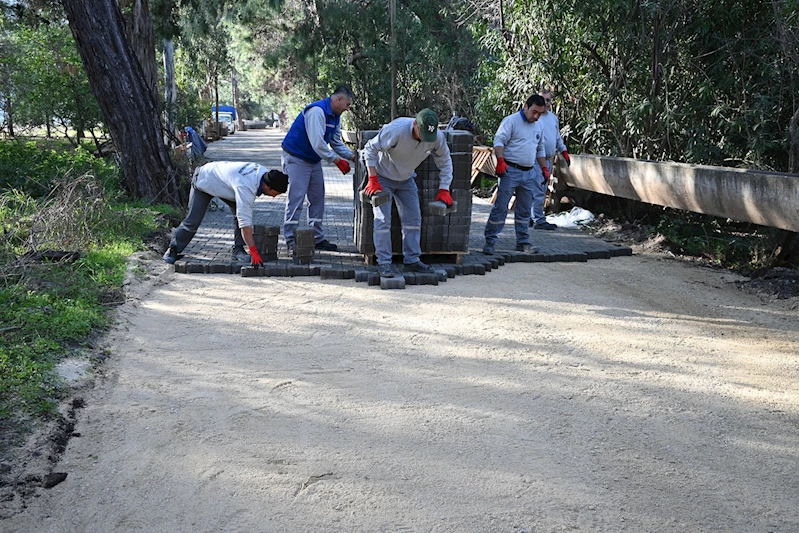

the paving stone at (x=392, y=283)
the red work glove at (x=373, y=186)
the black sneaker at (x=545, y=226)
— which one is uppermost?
the red work glove at (x=373, y=186)

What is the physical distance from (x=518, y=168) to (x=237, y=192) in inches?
130

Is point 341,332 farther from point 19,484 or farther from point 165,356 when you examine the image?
point 19,484

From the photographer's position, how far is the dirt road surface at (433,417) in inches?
134

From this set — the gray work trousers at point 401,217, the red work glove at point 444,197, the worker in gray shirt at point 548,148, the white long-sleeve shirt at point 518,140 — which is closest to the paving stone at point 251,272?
the gray work trousers at point 401,217

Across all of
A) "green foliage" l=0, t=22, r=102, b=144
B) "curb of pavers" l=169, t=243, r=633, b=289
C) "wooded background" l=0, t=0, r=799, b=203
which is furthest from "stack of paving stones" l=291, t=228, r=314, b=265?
"green foliage" l=0, t=22, r=102, b=144

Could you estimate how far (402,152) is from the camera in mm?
7492

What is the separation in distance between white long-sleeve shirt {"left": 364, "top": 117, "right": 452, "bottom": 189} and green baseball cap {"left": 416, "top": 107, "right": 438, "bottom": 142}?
0.22m

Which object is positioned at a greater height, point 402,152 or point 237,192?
point 402,152

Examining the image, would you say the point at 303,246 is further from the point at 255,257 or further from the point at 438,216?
the point at 438,216

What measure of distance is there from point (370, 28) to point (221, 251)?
60.2 ft

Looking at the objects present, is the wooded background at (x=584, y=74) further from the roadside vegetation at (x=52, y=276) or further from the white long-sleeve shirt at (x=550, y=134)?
the roadside vegetation at (x=52, y=276)

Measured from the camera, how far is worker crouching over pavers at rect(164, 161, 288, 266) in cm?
766

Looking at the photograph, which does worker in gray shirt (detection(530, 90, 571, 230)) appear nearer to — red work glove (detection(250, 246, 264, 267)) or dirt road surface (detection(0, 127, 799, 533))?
dirt road surface (detection(0, 127, 799, 533))

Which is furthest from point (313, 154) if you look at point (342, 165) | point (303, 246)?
point (303, 246)
